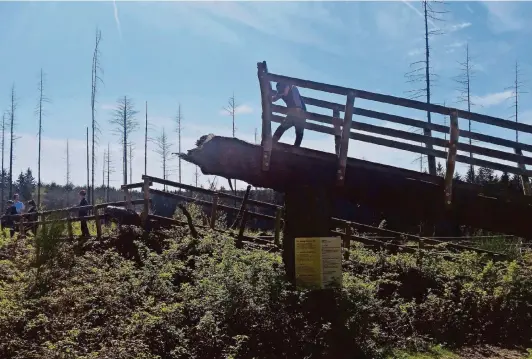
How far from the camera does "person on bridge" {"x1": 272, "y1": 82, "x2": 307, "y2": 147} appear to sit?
7.89 meters

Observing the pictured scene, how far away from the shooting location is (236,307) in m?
7.66

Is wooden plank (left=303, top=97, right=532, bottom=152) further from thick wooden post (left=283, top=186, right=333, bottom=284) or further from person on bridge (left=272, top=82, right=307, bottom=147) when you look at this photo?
thick wooden post (left=283, top=186, right=333, bottom=284)

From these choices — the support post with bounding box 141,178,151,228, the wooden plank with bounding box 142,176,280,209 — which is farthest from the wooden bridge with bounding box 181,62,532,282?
the support post with bounding box 141,178,151,228

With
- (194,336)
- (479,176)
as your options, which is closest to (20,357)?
(194,336)

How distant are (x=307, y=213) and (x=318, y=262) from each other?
0.86 m

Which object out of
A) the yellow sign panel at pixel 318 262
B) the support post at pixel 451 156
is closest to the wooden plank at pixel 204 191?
the yellow sign panel at pixel 318 262

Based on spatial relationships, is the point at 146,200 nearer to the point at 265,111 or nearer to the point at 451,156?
the point at 265,111

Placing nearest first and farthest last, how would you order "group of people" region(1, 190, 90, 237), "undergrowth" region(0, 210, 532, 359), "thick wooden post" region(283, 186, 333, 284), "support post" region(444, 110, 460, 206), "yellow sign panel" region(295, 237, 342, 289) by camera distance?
1. "undergrowth" region(0, 210, 532, 359)
2. "support post" region(444, 110, 460, 206)
3. "yellow sign panel" region(295, 237, 342, 289)
4. "thick wooden post" region(283, 186, 333, 284)
5. "group of people" region(1, 190, 90, 237)

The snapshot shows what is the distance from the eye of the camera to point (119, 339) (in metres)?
6.93

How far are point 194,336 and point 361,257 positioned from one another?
19.5ft

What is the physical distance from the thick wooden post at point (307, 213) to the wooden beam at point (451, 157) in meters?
1.91

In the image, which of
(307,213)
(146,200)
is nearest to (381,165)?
(307,213)

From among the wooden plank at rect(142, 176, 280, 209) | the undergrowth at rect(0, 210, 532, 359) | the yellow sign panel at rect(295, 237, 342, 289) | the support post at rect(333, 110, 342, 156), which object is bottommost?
the undergrowth at rect(0, 210, 532, 359)

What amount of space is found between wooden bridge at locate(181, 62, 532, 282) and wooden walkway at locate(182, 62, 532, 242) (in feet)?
0.05
